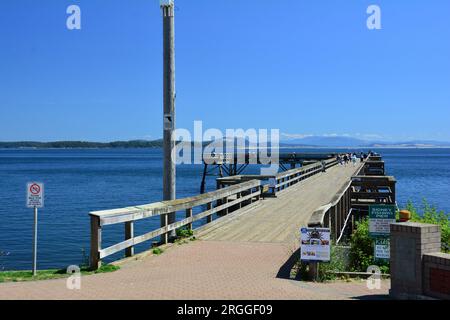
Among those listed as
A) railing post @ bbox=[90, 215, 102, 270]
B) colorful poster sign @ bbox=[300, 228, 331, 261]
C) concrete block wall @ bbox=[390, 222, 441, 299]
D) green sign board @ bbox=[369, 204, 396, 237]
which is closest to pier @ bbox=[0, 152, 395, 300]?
railing post @ bbox=[90, 215, 102, 270]

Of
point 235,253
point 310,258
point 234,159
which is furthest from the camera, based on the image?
point 234,159

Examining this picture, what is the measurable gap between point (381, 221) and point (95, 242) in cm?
550

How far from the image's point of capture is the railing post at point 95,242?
30.6 ft

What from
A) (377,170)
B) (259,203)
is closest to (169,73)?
(259,203)

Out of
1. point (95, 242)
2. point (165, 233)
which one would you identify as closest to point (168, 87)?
point (165, 233)

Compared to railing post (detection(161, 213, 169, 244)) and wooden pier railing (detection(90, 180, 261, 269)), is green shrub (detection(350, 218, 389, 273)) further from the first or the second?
railing post (detection(161, 213, 169, 244))

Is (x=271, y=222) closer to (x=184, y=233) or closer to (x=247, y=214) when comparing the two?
(x=247, y=214)

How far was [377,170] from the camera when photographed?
163 feet

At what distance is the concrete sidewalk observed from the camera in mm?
7625

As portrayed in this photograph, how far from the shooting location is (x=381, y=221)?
10.7m

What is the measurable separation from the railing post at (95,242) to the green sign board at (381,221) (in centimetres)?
523

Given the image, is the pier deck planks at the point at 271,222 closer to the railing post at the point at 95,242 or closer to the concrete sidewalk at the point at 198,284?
the concrete sidewalk at the point at 198,284

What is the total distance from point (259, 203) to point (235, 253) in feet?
31.9
